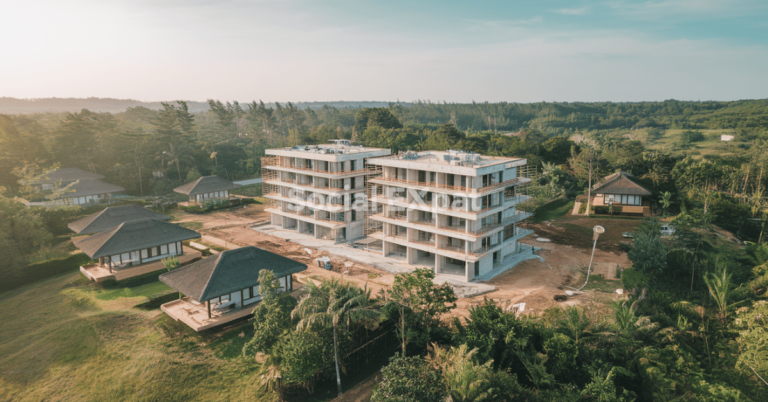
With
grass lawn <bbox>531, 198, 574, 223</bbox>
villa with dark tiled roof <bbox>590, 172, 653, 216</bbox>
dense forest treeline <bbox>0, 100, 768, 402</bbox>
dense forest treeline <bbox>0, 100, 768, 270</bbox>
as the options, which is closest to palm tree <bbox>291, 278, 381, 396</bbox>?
dense forest treeline <bbox>0, 100, 768, 402</bbox>

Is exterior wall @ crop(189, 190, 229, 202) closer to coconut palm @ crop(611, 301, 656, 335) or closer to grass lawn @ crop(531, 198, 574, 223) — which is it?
grass lawn @ crop(531, 198, 574, 223)

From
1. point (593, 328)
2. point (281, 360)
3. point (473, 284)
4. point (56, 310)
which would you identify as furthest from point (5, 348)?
point (593, 328)

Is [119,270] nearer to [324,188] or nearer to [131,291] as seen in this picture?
[131,291]

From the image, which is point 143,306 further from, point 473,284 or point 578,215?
point 578,215

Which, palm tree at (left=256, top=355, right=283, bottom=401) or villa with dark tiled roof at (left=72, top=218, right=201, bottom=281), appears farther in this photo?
villa with dark tiled roof at (left=72, top=218, right=201, bottom=281)

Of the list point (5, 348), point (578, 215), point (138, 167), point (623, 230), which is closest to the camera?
point (5, 348)

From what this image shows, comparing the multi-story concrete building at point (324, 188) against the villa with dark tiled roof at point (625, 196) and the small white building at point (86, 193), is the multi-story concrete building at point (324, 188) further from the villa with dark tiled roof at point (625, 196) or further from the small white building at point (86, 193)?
the villa with dark tiled roof at point (625, 196)

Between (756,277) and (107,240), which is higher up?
(107,240)

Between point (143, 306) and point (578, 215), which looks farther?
point (578, 215)
